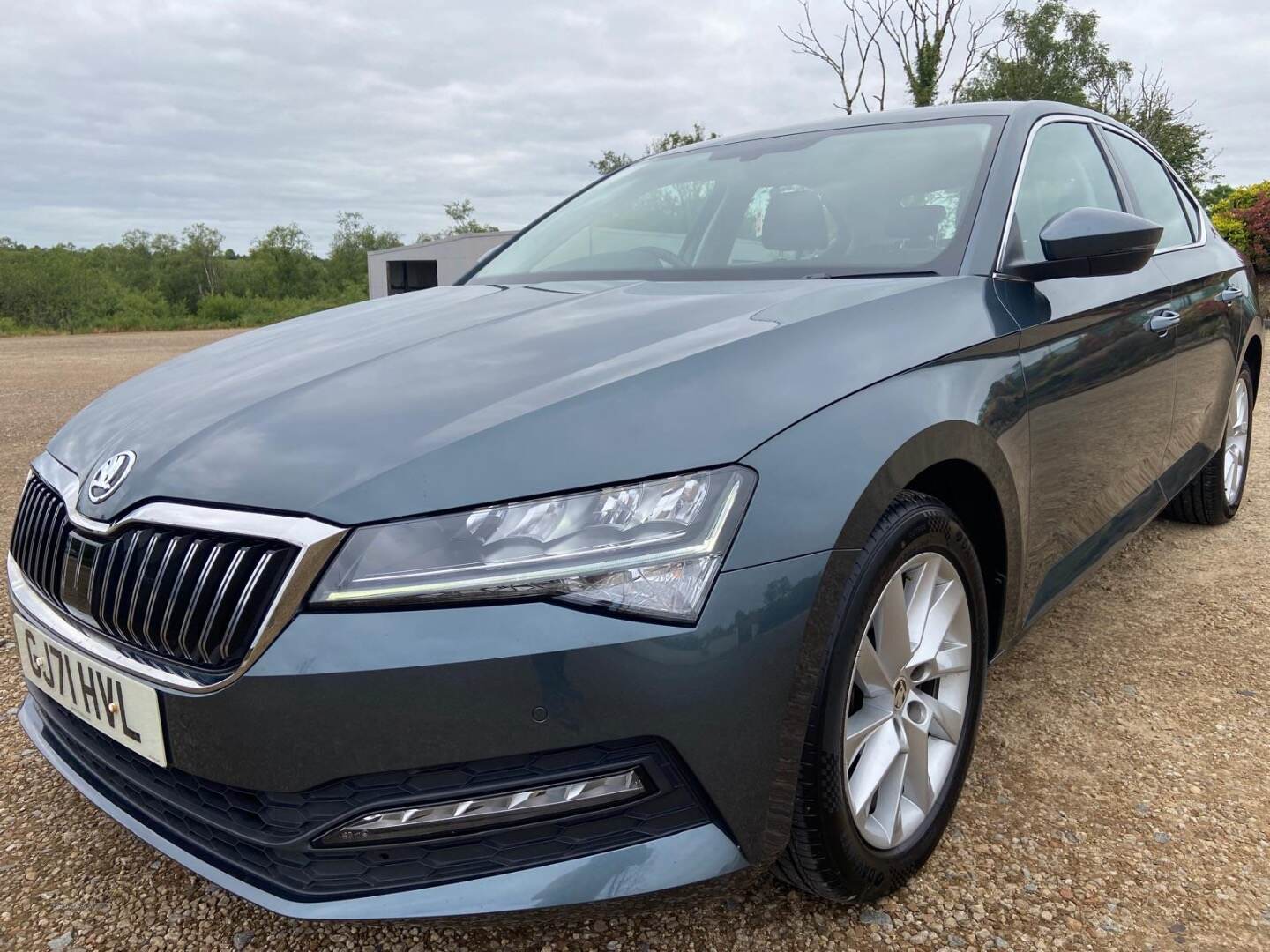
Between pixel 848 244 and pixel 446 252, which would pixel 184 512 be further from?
pixel 446 252

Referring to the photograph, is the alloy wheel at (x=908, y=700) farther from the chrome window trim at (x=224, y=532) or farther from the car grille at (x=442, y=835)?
the chrome window trim at (x=224, y=532)

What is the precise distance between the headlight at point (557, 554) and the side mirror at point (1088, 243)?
1162mm

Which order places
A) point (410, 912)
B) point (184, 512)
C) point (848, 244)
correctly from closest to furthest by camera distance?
point (410, 912) < point (184, 512) < point (848, 244)

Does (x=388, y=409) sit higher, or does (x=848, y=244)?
(x=848, y=244)

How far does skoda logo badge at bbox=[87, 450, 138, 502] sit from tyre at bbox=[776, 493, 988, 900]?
116cm

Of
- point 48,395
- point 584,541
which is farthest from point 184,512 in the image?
point 48,395

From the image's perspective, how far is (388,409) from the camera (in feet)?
→ 4.76

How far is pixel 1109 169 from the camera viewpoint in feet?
9.52

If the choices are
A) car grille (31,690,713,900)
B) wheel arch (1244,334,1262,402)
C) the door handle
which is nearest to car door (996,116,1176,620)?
the door handle

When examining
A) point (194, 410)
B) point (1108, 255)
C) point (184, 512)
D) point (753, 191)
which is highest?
point (753, 191)

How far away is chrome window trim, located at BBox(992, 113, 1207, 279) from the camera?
2.06 m

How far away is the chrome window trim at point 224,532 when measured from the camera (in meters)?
1.22

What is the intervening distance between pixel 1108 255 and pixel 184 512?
75.3 inches

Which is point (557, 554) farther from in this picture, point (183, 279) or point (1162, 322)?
point (183, 279)
